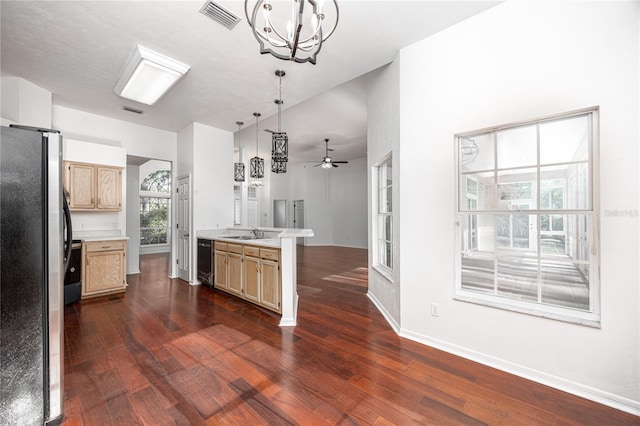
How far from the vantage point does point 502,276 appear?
2.23 meters

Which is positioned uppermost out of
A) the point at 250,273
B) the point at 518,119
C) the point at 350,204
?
the point at 518,119

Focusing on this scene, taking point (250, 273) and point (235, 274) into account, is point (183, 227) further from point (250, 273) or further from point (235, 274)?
point (250, 273)

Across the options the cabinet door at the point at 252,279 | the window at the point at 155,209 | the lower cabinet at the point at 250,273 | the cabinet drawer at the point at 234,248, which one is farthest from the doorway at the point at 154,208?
the cabinet door at the point at 252,279

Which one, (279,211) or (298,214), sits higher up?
(279,211)

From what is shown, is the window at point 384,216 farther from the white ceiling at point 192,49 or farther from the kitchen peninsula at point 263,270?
the white ceiling at point 192,49

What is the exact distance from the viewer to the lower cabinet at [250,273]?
3.25m

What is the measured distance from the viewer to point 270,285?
130 inches

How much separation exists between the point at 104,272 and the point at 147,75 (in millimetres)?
3191

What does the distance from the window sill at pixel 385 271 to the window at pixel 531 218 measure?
35.0 inches

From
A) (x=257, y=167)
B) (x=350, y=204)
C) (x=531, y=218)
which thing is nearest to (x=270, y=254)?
(x=257, y=167)

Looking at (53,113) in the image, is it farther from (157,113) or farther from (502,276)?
(502,276)

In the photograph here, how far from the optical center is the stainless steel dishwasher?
450 cm

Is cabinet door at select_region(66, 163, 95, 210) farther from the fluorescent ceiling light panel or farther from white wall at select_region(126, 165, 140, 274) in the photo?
the fluorescent ceiling light panel

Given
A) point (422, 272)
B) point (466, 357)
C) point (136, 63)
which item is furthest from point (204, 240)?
point (466, 357)
